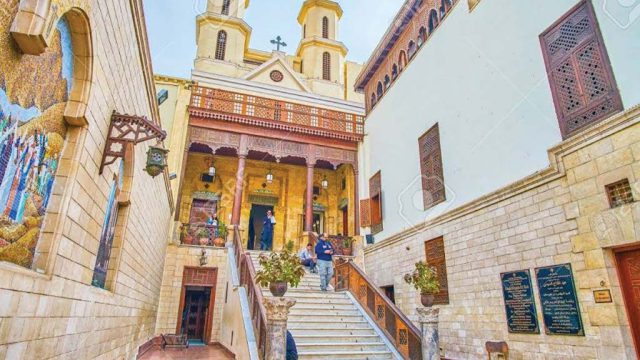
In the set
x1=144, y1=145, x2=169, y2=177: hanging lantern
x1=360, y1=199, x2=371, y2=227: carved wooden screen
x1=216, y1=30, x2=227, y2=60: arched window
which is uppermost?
x1=216, y1=30, x2=227, y2=60: arched window

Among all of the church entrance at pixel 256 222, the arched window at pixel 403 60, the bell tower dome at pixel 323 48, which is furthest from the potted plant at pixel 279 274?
the bell tower dome at pixel 323 48

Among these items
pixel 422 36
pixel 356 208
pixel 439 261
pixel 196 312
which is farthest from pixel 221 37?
pixel 439 261

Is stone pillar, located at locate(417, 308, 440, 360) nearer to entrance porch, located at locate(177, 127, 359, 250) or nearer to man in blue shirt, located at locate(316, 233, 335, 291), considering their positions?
man in blue shirt, located at locate(316, 233, 335, 291)

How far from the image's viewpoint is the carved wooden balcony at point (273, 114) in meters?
14.5

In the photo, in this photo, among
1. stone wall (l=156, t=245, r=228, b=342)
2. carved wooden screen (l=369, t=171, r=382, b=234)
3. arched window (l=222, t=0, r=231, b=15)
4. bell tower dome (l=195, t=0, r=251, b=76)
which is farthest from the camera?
arched window (l=222, t=0, r=231, b=15)

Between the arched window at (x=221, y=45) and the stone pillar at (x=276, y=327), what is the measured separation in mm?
17130

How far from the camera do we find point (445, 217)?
930 centimetres

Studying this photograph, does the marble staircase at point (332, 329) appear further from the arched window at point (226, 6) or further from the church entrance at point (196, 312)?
the arched window at point (226, 6)

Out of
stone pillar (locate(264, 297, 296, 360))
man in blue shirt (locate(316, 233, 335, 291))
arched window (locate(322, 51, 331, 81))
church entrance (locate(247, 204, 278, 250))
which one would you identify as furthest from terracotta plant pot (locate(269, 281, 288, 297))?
arched window (locate(322, 51, 331, 81))

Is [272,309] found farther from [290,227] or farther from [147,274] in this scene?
[290,227]

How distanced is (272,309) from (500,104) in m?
6.22

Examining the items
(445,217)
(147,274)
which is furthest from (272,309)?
(445,217)

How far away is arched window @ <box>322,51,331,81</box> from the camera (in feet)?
73.4

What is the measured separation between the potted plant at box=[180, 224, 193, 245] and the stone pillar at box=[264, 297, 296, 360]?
7.61m
